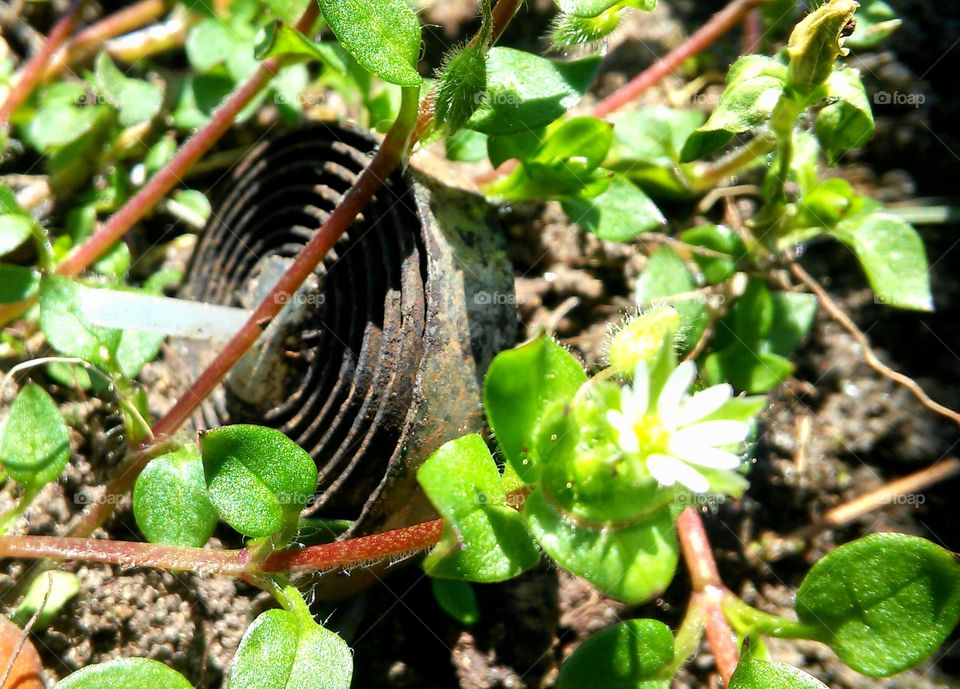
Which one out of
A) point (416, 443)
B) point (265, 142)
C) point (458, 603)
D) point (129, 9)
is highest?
point (129, 9)

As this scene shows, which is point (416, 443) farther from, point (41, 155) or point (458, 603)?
point (41, 155)

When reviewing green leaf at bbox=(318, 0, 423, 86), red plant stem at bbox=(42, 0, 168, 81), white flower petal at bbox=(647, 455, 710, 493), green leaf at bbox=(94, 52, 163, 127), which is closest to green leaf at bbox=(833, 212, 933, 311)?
white flower petal at bbox=(647, 455, 710, 493)

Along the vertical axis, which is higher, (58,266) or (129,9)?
(129,9)

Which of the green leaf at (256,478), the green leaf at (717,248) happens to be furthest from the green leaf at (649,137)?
the green leaf at (256,478)

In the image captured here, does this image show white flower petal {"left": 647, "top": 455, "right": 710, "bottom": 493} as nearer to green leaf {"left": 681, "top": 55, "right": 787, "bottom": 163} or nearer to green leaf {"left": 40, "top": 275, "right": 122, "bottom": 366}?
green leaf {"left": 681, "top": 55, "right": 787, "bottom": 163}

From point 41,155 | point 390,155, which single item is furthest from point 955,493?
point 41,155

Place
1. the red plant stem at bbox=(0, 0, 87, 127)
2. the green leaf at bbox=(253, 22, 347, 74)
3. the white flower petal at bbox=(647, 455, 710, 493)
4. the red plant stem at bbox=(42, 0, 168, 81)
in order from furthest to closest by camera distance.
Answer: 1. the red plant stem at bbox=(42, 0, 168, 81)
2. the red plant stem at bbox=(0, 0, 87, 127)
3. the green leaf at bbox=(253, 22, 347, 74)
4. the white flower petal at bbox=(647, 455, 710, 493)

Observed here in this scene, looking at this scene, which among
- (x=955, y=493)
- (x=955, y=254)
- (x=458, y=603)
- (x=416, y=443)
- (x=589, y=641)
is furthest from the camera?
(x=955, y=254)
